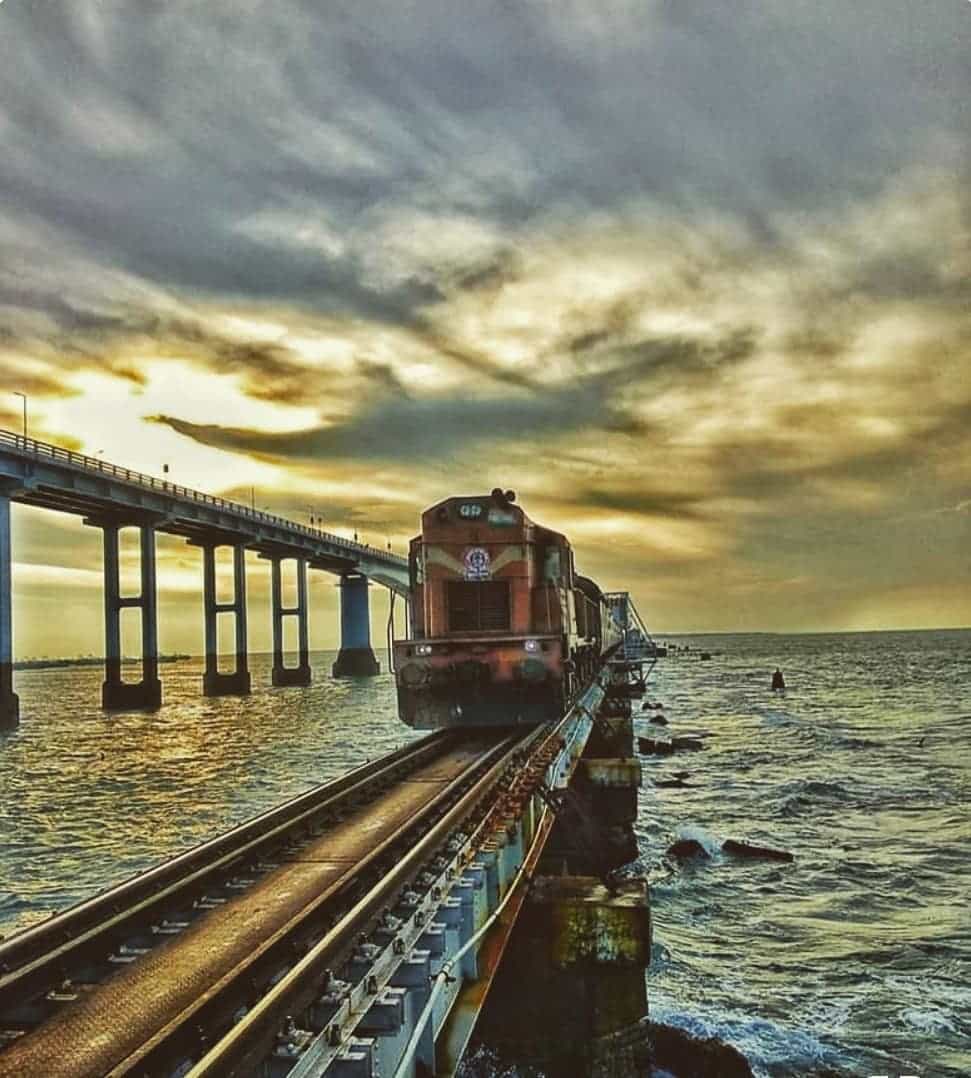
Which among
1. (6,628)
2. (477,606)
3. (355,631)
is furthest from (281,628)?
(477,606)

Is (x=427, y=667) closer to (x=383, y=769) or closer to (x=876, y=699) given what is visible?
(x=383, y=769)

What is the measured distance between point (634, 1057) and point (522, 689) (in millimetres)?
10517

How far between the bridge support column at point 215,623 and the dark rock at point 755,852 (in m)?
58.5

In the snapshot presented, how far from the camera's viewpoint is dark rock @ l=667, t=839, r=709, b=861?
21.2m

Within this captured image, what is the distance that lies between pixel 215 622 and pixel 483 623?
58.5m

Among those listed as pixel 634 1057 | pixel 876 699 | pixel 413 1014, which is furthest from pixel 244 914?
pixel 876 699

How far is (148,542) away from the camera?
198 feet

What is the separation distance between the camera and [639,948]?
31.2ft

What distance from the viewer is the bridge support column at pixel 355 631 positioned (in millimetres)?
105062

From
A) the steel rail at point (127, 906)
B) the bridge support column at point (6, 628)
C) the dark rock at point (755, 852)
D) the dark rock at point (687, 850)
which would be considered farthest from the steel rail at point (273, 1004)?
the bridge support column at point (6, 628)

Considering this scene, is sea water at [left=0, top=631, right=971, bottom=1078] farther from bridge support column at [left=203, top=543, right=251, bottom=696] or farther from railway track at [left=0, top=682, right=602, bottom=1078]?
bridge support column at [left=203, top=543, right=251, bottom=696]

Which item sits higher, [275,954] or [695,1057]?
[275,954]

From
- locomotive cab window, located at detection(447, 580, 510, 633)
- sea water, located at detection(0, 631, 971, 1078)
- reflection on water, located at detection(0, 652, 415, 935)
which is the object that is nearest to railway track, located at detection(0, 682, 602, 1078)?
sea water, located at detection(0, 631, 971, 1078)

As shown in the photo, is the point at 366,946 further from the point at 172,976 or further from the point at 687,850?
the point at 687,850
